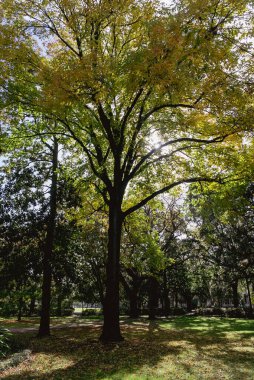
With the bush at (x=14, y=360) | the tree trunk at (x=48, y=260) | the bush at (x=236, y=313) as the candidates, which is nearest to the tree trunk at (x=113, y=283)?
the bush at (x=14, y=360)

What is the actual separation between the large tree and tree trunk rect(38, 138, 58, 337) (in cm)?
463

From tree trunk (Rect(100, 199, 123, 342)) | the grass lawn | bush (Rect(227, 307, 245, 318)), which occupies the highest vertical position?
tree trunk (Rect(100, 199, 123, 342))

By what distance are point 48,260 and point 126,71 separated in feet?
35.5

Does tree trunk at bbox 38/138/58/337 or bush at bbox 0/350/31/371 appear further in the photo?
tree trunk at bbox 38/138/58/337

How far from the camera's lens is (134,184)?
16.3 meters

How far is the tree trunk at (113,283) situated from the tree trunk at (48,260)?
472 cm

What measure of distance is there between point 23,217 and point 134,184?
6581mm

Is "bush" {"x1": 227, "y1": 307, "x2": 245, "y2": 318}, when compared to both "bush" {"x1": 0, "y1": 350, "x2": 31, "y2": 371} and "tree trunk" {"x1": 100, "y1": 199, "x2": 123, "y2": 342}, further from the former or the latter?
"bush" {"x1": 0, "y1": 350, "x2": 31, "y2": 371}

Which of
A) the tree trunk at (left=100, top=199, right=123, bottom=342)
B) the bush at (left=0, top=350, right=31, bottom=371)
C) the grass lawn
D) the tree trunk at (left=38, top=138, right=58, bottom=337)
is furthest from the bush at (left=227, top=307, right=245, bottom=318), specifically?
the bush at (left=0, top=350, right=31, bottom=371)

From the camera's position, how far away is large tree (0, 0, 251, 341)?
787 cm

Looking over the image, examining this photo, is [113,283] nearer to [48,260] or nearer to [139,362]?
[139,362]

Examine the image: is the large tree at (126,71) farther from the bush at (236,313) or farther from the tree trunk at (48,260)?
the bush at (236,313)

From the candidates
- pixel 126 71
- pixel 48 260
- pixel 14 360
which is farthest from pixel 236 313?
pixel 126 71

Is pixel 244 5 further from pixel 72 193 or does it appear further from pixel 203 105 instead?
pixel 72 193
